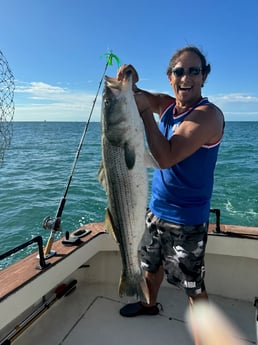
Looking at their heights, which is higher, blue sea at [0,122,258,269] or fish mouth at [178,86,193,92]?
fish mouth at [178,86,193,92]

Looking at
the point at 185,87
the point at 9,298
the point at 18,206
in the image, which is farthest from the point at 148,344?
the point at 18,206

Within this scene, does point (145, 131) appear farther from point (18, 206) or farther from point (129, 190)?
point (18, 206)

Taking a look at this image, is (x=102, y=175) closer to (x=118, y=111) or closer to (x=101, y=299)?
(x=118, y=111)

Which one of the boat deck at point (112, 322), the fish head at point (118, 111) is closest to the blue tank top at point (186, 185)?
the fish head at point (118, 111)

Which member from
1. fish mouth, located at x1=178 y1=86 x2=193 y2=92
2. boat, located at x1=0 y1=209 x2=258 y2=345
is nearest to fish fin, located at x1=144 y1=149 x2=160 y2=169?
fish mouth, located at x1=178 y1=86 x2=193 y2=92

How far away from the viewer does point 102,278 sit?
3770 mm

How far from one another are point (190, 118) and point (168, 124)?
45cm

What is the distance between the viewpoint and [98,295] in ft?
11.6

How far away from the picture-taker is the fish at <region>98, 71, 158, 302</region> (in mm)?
1860

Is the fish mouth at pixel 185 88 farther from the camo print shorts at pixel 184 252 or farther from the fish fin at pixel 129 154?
the camo print shorts at pixel 184 252

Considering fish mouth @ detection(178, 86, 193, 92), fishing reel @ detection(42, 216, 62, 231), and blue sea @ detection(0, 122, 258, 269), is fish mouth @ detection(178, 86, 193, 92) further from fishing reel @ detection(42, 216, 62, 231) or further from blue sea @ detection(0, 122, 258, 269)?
blue sea @ detection(0, 122, 258, 269)

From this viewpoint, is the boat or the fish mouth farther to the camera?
the boat

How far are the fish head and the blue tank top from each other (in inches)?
23.0

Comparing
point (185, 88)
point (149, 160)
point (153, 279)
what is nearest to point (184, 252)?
point (153, 279)
